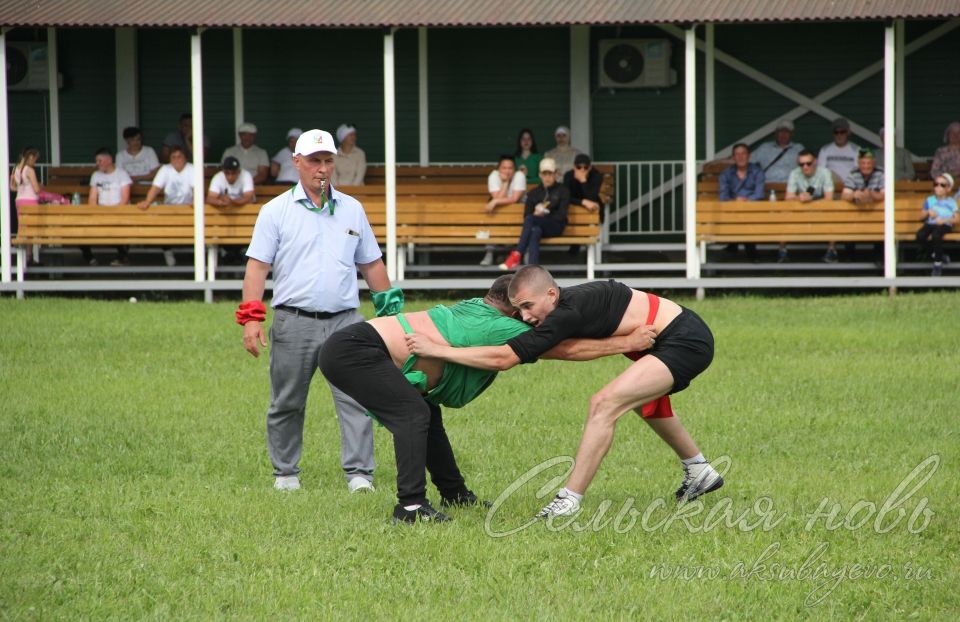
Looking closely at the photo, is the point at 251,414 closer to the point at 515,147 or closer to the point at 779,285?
the point at 779,285

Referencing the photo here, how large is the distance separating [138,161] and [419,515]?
548 inches

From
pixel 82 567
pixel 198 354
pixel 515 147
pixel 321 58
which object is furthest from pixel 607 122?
pixel 82 567

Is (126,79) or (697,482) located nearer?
(697,482)

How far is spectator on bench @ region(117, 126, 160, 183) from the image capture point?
19.8 metres

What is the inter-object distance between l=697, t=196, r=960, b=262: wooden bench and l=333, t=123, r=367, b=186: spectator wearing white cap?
458 cm

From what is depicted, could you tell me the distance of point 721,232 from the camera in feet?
59.1

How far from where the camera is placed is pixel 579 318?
23.0 ft

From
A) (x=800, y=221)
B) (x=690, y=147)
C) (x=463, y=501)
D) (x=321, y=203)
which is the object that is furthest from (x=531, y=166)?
(x=463, y=501)

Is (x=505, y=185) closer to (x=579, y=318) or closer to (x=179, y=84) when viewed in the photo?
(x=179, y=84)

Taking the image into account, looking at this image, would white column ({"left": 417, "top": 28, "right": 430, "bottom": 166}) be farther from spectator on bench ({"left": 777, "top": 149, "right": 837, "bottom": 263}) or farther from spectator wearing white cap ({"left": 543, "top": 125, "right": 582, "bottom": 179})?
spectator on bench ({"left": 777, "top": 149, "right": 837, "bottom": 263})

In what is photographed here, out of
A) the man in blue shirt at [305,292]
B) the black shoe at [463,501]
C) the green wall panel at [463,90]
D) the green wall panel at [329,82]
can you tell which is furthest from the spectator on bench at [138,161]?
the black shoe at [463,501]

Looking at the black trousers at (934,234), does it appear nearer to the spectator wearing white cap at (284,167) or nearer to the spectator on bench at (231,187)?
the spectator wearing white cap at (284,167)

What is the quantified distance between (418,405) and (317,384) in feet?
18.0

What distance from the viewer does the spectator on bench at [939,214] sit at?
17.2m
